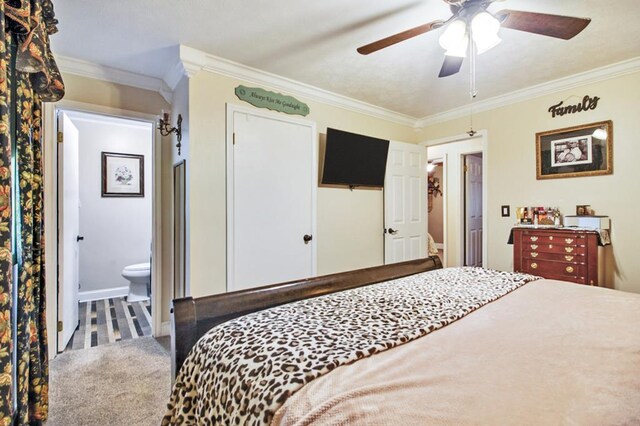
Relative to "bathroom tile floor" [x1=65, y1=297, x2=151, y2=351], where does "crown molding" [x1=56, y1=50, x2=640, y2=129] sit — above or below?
above

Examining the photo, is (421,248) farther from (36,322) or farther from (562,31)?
(36,322)

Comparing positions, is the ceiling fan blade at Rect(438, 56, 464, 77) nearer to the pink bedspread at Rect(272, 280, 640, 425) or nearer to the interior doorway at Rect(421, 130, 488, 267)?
the pink bedspread at Rect(272, 280, 640, 425)

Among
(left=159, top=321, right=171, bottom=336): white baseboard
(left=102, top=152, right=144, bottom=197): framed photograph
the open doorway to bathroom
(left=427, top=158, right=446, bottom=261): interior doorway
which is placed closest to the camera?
(left=159, top=321, right=171, bottom=336): white baseboard

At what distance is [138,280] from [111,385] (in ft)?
7.24

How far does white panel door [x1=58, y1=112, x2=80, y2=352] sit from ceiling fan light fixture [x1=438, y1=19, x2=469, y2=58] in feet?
9.85

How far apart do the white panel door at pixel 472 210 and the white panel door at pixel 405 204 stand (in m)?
1.54

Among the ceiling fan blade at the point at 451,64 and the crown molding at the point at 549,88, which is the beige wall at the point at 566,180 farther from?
the ceiling fan blade at the point at 451,64

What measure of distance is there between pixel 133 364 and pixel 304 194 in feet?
6.53

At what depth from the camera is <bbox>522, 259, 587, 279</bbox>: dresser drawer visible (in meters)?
2.69

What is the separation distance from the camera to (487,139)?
3621 mm

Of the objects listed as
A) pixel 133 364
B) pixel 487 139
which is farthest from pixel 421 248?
pixel 133 364

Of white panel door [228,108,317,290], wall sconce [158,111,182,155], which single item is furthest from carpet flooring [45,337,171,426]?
wall sconce [158,111,182,155]

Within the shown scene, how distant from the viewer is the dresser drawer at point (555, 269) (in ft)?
8.83

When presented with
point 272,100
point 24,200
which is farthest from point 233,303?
point 272,100
